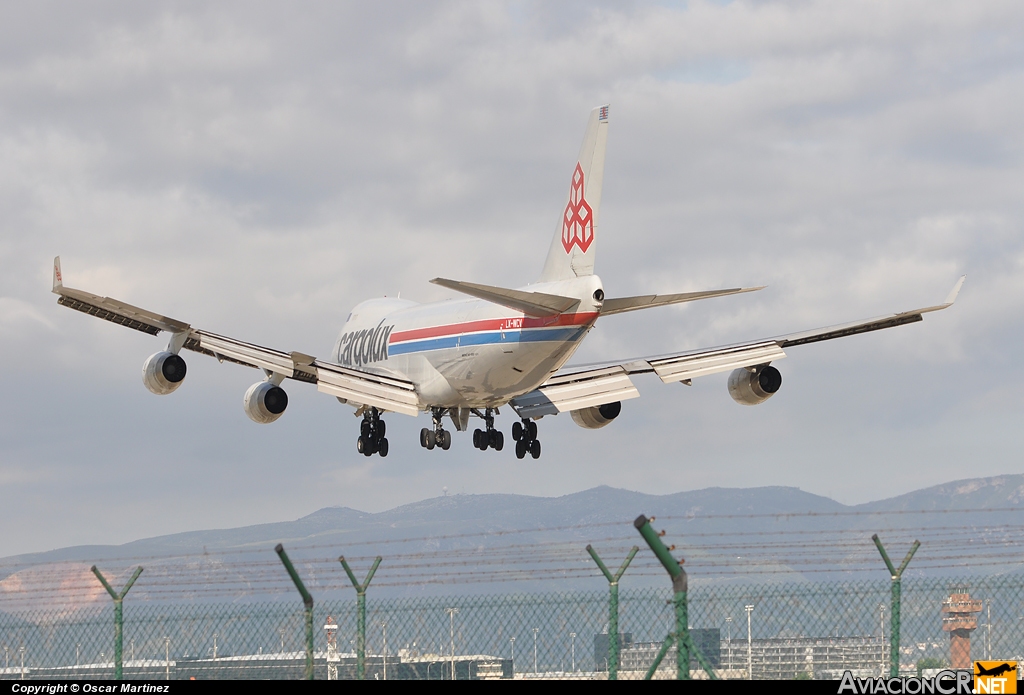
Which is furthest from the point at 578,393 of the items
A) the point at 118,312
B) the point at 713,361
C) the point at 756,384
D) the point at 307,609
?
the point at 307,609

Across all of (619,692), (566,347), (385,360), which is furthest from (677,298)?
(619,692)

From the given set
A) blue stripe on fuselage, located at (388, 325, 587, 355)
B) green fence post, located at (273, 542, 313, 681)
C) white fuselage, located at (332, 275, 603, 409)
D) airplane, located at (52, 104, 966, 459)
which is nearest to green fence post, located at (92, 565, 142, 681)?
green fence post, located at (273, 542, 313, 681)

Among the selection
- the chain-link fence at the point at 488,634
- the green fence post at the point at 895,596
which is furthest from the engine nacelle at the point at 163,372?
the green fence post at the point at 895,596

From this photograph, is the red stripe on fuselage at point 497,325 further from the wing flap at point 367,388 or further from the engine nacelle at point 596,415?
the engine nacelle at point 596,415

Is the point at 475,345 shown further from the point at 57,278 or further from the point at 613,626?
the point at 613,626

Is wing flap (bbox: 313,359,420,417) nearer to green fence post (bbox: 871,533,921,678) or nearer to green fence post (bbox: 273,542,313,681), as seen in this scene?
green fence post (bbox: 273,542,313,681)

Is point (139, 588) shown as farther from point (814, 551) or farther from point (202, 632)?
point (814, 551)
